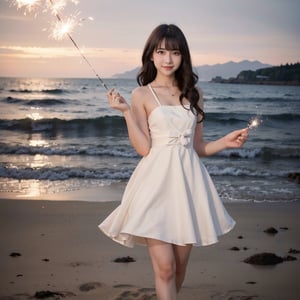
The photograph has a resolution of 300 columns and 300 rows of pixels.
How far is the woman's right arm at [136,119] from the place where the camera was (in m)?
3.24

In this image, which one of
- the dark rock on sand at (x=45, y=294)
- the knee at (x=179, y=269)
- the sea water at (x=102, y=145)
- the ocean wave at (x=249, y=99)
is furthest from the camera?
the ocean wave at (x=249, y=99)

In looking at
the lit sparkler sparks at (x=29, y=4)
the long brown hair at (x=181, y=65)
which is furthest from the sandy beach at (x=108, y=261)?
the lit sparkler sparks at (x=29, y=4)

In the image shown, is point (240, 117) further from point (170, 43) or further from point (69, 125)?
point (170, 43)

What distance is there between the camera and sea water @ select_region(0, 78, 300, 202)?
10164 mm

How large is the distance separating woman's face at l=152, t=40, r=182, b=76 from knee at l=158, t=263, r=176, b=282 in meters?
1.09

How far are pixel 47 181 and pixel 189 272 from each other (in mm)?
5742

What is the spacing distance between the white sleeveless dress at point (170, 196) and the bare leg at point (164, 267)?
6 centimetres

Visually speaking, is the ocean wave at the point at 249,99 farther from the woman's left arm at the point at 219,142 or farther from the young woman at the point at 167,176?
the young woman at the point at 167,176

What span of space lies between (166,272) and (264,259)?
90.4 inches

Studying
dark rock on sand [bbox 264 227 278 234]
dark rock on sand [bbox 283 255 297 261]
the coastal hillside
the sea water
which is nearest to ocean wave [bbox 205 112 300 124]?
the sea water

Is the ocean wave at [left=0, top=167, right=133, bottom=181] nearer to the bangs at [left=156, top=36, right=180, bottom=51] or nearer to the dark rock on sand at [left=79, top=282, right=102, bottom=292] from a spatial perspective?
the dark rock on sand at [left=79, top=282, right=102, bottom=292]

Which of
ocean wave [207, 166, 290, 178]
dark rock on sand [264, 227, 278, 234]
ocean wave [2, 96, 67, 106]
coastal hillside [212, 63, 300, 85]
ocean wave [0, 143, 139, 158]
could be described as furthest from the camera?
coastal hillside [212, 63, 300, 85]

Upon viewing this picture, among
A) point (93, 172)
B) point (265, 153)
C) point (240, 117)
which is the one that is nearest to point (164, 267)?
point (93, 172)

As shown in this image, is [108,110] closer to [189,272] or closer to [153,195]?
[189,272]
